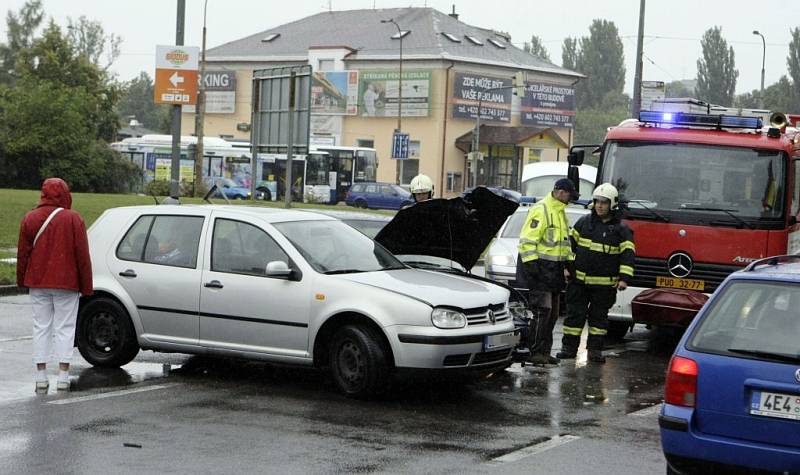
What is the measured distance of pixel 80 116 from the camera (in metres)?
54.6

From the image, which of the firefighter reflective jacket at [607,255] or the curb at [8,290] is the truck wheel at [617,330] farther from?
the curb at [8,290]

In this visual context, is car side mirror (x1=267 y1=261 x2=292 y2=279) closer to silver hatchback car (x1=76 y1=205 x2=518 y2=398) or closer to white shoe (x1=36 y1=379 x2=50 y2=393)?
silver hatchback car (x1=76 y1=205 x2=518 y2=398)

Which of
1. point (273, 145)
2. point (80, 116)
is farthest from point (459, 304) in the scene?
point (80, 116)

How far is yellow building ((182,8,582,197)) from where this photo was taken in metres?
72.7

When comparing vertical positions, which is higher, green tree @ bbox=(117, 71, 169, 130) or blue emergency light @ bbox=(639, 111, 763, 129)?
green tree @ bbox=(117, 71, 169, 130)

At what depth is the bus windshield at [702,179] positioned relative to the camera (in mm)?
13148

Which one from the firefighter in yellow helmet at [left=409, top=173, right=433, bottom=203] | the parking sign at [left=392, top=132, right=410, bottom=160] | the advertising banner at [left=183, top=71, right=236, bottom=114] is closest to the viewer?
the firefighter in yellow helmet at [left=409, top=173, right=433, bottom=203]

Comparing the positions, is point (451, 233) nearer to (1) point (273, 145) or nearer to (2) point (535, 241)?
(2) point (535, 241)

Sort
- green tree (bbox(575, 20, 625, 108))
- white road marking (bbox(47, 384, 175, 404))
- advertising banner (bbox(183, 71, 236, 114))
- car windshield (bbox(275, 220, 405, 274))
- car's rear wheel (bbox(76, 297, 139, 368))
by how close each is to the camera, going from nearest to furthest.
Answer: white road marking (bbox(47, 384, 175, 404)) < car windshield (bbox(275, 220, 405, 274)) < car's rear wheel (bbox(76, 297, 139, 368)) < advertising banner (bbox(183, 71, 236, 114)) < green tree (bbox(575, 20, 625, 108))

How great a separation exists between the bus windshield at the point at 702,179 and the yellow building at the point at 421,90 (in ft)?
187

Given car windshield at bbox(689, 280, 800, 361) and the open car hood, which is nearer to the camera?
car windshield at bbox(689, 280, 800, 361)

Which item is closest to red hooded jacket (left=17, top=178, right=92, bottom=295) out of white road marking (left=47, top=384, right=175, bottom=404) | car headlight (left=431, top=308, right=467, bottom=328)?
white road marking (left=47, top=384, right=175, bottom=404)

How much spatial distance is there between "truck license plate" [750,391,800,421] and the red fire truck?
6.77m

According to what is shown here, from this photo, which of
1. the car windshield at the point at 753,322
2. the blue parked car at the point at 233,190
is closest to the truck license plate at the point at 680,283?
the car windshield at the point at 753,322
